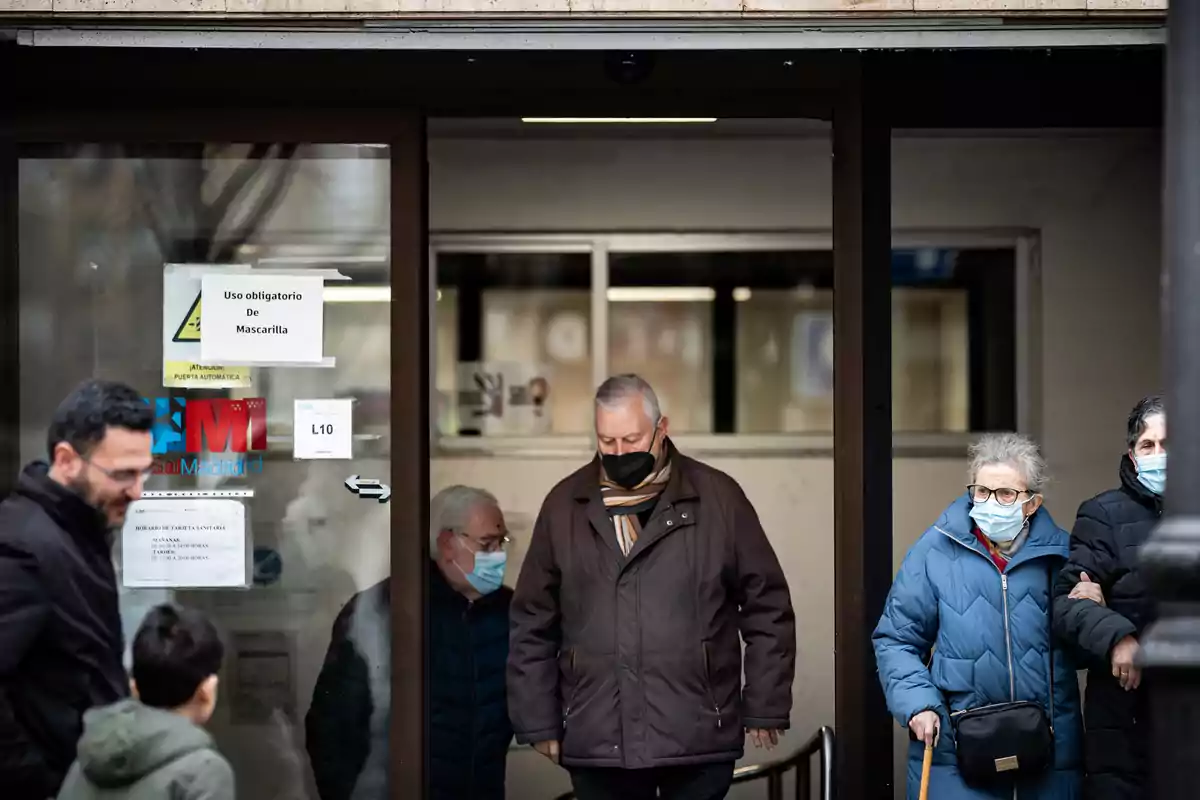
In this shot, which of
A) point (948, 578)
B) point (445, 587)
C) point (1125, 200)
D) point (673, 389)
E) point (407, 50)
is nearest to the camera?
point (948, 578)

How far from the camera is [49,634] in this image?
380cm

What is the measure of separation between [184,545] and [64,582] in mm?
365

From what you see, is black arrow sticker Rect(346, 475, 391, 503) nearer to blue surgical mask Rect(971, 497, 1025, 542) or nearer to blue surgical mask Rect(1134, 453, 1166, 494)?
blue surgical mask Rect(971, 497, 1025, 542)

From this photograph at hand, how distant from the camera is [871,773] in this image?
162 inches

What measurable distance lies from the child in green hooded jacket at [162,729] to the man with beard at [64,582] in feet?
0.20

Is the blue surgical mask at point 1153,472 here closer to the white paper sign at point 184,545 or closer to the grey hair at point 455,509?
the grey hair at point 455,509

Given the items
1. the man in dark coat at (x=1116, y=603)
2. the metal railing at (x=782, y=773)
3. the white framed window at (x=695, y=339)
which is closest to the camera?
the man in dark coat at (x=1116, y=603)

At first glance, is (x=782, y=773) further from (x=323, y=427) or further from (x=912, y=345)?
(x=323, y=427)

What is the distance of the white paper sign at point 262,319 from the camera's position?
13.5ft

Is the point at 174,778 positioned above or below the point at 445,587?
below

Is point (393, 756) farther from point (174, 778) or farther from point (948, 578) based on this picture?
point (948, 578)

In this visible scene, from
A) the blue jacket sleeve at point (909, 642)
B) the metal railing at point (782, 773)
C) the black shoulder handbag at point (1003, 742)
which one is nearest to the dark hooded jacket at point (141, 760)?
the metal railing at point (782, 773)

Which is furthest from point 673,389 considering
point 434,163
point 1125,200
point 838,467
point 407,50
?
point 407,50

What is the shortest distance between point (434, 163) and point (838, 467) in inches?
118
